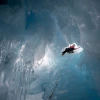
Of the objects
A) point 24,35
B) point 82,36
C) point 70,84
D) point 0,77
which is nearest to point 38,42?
point 24,35

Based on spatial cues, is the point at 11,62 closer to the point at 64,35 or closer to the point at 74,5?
the point at 64,35

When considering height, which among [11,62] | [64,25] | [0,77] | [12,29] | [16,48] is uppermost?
[64,25]

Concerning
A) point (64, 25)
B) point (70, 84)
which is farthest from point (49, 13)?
point (70, 84)

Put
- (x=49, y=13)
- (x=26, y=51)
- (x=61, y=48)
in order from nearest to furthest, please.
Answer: (x=49, y=13), (x=26, y=51), (x=61, y=48)

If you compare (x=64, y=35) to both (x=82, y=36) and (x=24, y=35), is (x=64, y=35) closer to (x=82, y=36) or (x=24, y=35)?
(x=82, y=36)

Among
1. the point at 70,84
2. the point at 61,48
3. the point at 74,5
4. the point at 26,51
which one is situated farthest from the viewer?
the point at 70,84

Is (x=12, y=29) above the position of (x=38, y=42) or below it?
above

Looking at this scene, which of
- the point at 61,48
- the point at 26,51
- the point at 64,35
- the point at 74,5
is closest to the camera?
the point at 74,5

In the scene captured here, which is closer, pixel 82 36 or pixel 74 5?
pixel 74 5

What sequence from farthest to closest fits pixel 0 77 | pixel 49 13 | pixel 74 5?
1. pixel 0 77
2. pixel 49 13
3. pixel 74 5

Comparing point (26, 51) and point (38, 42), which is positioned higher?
point (38, 42)
